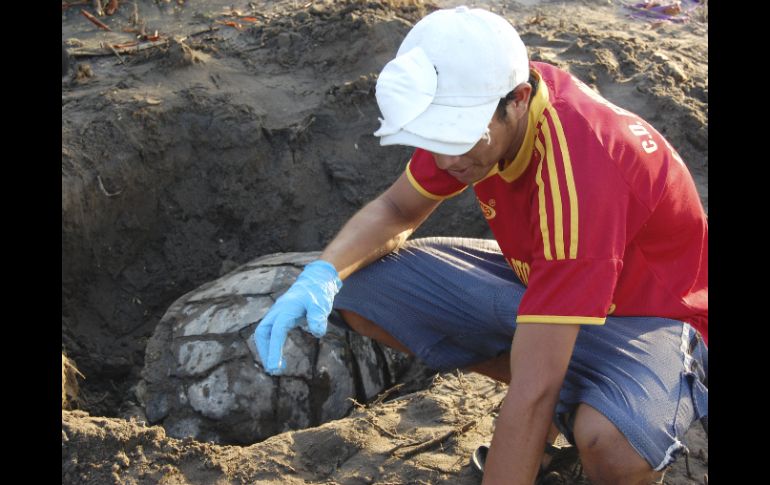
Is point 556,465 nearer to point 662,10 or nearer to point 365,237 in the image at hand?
point 365,237

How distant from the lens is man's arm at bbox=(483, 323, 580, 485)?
199cm

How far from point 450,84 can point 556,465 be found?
127 cm

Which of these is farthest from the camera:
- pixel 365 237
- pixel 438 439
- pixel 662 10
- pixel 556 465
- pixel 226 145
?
pixel 662 10

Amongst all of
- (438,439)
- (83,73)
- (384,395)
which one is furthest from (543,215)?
(83,73)

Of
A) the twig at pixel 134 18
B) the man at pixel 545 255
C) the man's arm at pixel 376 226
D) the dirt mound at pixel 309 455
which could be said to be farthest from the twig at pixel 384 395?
the twig at pixel 134 18

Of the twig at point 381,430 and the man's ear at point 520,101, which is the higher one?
the man's ear at point 520,101

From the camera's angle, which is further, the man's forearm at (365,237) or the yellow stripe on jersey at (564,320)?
the man's forearm at (365,237)

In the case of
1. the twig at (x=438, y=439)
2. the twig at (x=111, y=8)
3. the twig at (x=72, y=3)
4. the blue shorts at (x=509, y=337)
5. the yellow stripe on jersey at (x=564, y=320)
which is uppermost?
the twig at (x=72, y=3)

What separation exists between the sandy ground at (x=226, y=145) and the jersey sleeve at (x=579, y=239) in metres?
1.36

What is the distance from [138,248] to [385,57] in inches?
66.7

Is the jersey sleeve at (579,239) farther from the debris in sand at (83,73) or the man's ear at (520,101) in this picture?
the debris in sand at (83,73)

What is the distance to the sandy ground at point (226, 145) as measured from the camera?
4.07 m

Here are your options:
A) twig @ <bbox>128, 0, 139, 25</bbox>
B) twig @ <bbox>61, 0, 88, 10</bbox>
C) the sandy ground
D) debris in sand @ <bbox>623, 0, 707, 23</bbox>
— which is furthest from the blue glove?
debris in sand @ <bbox>623, 0, 707, 23</bbox>

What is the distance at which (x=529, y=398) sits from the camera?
6.54ft
